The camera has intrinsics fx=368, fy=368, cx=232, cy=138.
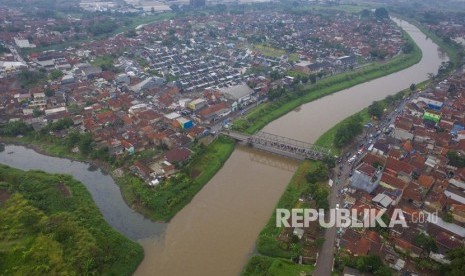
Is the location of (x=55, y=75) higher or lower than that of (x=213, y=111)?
lower

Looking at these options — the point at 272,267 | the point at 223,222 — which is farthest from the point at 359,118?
the point at 272,267

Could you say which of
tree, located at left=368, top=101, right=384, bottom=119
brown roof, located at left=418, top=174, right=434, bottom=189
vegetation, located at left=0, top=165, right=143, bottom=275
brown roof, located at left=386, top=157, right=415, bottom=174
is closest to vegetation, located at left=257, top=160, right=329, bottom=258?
brown roof, located at left=386, top=157, right=415, bottom=174

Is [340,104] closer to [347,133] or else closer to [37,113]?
[347,133]

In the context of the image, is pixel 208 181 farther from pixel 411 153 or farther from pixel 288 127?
pixel 411 153

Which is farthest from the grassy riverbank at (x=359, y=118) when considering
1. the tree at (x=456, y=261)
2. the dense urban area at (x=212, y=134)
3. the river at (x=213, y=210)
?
the tree at (x=456, y=261)

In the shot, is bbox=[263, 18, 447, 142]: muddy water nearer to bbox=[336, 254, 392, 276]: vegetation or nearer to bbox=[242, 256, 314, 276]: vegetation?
bbox=[336, 254, 392, 276]: vegetation

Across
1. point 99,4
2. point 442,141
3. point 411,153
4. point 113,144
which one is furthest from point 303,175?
point 99,4

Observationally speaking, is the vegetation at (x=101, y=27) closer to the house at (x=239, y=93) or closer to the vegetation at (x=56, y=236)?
the house at (x=239, y=93)

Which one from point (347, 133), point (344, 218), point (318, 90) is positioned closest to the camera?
point (344, 218)
